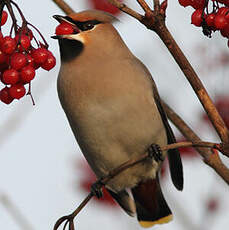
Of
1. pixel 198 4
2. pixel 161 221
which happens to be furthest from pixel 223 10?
pixel 161 221

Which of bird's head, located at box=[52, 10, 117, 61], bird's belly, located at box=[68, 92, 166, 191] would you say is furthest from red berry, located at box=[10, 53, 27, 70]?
bird's belly, located at box=[68, 92, 166, 191]

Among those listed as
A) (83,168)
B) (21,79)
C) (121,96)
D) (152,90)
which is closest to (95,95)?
(121,96)

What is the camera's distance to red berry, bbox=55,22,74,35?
297 cm

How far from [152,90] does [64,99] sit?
20.5 inches

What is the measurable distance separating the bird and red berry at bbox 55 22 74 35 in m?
0.03

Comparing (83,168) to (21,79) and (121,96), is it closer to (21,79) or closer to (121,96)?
(121,96)

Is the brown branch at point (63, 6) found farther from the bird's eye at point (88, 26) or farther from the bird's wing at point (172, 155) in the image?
the bird's wing at point (172, 155)

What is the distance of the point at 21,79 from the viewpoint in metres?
2.35

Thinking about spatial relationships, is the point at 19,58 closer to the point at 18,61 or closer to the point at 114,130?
the point at 18,61

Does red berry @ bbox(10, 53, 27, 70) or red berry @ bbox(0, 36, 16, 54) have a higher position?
red berry @ bbox(0, 36, 16, 54)

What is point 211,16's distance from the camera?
2.21m

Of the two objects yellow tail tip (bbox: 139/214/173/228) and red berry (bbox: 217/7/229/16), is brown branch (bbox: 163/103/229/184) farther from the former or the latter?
yellow tail tip (bbox: 139/214/173/228)

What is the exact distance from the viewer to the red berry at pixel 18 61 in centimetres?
227

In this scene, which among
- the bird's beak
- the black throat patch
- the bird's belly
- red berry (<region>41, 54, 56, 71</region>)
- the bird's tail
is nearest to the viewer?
red berry (<region>41, 54, 56, 71</region>)
